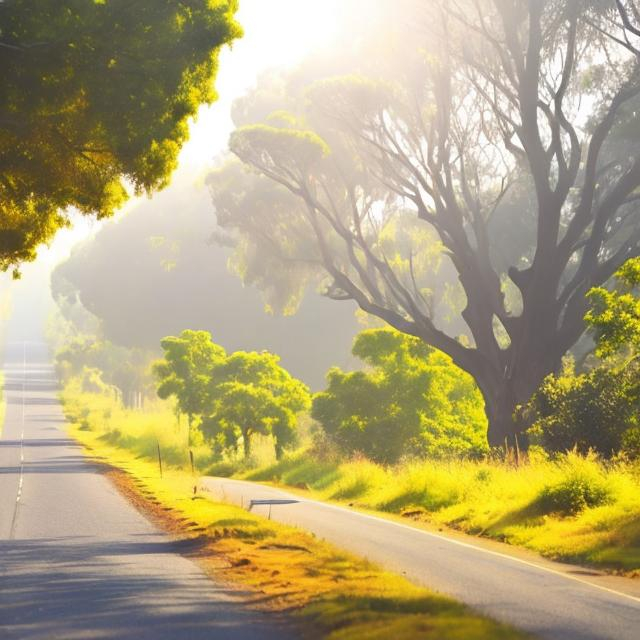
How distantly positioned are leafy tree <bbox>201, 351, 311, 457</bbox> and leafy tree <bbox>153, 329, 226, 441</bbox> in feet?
6.64

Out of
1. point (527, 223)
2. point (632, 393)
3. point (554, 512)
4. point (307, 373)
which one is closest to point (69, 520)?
point (554, 512)

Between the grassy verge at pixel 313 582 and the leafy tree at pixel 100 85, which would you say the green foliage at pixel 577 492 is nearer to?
the grassy verge at pixel 313 582

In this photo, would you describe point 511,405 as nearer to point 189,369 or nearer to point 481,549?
point 481,549

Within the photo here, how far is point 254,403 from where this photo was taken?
45.1 m

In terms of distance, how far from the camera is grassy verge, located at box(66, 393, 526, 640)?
35.9 ft

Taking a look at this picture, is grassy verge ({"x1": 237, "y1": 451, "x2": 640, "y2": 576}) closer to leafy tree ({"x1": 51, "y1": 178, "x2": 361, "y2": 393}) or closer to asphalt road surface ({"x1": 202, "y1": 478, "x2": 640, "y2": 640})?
asphalt road surface ({"x1": 202, "y1": 478, "x2": 640, "y2": 640})

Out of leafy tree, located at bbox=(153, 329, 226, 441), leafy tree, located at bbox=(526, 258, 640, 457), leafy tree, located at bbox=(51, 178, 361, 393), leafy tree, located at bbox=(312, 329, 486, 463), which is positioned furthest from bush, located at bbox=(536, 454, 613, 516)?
leafy tree, located at bbox=(51, 178, 361, 393)

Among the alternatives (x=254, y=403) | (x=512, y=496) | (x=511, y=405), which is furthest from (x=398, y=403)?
(x=512, y=496)

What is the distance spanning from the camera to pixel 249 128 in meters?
37.2

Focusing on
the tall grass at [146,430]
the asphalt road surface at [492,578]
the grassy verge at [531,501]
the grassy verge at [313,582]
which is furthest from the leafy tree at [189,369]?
the asphalt road surface at [492,578]

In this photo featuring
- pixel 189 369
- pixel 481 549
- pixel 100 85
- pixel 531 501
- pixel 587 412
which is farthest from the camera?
pixel 189 369

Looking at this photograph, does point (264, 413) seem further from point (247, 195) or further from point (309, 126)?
point (309, 126)

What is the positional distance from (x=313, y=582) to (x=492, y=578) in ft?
10.3

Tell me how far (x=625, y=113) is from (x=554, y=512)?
2059 cm
